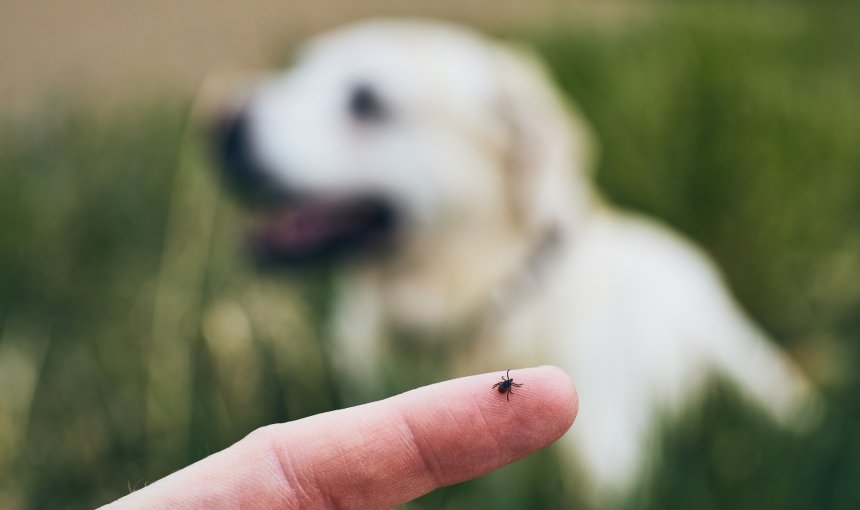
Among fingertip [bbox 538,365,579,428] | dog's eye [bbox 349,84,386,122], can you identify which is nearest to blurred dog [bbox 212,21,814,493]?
dog's eye [bbox 349,84,386,122]

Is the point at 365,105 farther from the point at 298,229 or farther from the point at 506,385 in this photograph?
the point at 506,385

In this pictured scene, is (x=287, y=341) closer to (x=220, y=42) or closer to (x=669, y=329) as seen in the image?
(x=669, y=329)

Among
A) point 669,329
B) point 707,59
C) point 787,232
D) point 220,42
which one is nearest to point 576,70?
point 707,59

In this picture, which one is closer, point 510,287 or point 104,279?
point 510,287

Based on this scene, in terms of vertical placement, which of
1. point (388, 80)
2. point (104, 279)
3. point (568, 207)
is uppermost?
point (388, 80)

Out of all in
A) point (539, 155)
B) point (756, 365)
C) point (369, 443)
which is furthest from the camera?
point (539, 155)

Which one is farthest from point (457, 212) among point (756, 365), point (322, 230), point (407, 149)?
point (756, 365)
